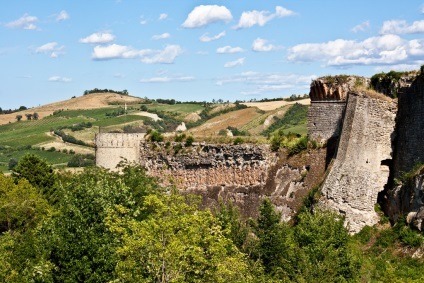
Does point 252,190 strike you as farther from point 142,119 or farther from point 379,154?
point 142,119

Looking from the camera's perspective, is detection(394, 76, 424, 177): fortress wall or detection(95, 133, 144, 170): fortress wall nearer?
detection(394, 76, 424, 177): fortress wall

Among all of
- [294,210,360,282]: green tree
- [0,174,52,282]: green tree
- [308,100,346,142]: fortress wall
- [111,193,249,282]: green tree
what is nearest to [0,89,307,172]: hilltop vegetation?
[0,174,52,282]: green tree

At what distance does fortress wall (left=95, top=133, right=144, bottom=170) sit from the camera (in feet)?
138

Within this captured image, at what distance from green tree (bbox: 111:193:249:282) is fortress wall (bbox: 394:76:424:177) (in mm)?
11162

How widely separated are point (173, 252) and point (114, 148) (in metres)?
21.7

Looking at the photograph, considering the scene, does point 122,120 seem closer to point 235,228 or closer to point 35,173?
point 35,173

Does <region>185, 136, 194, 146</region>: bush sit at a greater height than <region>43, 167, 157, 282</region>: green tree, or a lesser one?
greater

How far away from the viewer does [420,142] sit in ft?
98.9

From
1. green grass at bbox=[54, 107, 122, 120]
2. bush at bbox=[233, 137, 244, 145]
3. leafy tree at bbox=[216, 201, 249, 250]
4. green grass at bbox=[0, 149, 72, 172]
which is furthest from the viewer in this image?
green grass at bbox=[54, 107, 122, 120]

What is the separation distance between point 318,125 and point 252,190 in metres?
5.06

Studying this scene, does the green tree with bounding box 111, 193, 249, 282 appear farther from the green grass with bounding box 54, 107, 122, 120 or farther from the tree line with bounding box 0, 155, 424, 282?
the green grass with bounding box 54, 107, 122, 120

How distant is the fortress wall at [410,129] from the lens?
3006 cm

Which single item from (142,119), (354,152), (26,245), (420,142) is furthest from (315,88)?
(142,119)

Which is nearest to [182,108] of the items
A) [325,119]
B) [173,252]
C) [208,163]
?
[208,163]
